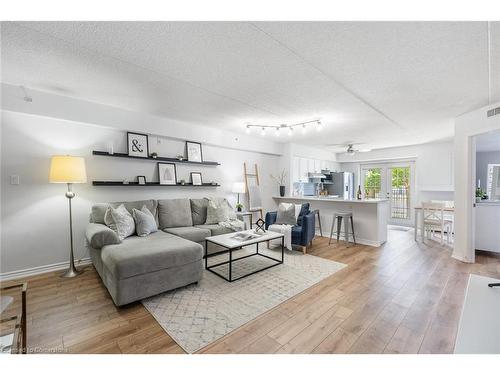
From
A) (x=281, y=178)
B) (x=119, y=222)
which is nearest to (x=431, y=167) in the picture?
(x=281, y=178)

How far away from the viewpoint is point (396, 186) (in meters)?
7.03

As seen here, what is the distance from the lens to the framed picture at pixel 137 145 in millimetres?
3786

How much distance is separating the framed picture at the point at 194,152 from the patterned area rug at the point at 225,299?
2.29 metres

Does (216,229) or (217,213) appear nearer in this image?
(216,229)

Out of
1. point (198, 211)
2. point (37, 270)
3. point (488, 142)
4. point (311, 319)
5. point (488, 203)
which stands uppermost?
point (488, 142)

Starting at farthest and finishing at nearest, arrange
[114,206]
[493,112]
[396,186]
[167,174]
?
[396,186], [167,174], [114,206], [493,112]

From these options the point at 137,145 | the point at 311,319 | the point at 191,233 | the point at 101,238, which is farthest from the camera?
the point at 137,145

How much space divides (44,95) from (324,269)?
15.0 feet

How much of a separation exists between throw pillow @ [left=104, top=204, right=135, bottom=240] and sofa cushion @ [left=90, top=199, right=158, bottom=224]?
158 millimetres

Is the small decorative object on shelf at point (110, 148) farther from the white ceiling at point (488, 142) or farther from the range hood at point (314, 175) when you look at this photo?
the white ceiling at point (488, 142)

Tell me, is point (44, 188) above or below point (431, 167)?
below

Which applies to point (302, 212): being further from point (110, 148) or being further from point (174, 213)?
point (110, 148)

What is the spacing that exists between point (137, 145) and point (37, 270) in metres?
2.24

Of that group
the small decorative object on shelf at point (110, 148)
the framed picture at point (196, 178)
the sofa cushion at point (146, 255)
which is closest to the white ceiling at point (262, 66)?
the small decorative object on shelf at point (110, 148)
